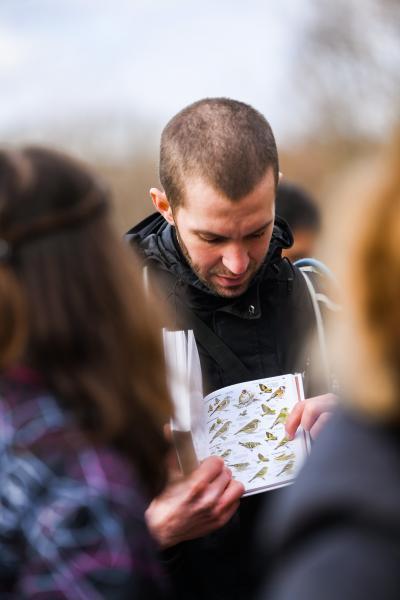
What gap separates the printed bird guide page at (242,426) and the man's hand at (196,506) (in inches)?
3.5

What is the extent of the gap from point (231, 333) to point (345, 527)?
1393 mm

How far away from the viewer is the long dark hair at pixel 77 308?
1379 millimetres

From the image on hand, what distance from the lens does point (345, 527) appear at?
0.91 metres

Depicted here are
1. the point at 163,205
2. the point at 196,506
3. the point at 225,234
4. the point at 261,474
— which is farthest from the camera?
the point at 163,205

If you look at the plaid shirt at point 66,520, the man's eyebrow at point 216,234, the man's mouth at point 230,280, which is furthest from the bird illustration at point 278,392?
the plaid shirt at point 66,520

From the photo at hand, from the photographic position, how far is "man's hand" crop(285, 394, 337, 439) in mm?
2053

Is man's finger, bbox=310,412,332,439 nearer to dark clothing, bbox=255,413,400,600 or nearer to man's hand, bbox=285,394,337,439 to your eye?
man's hand, bbox=285,394,337,439

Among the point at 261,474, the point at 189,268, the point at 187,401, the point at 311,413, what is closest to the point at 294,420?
the point at 311,413

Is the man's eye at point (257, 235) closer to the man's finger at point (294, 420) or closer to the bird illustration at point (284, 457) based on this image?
the man's finger at point (294, 420)

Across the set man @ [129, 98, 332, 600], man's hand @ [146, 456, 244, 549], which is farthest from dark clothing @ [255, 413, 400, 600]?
man @ [129, 98, 332, 600]

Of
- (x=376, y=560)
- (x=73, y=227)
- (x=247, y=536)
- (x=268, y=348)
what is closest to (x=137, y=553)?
(x=376, y=560)

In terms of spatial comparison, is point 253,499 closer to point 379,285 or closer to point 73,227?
point 73,227

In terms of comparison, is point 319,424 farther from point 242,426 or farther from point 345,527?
point 345,527

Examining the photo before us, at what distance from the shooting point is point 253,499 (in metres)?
2.19
